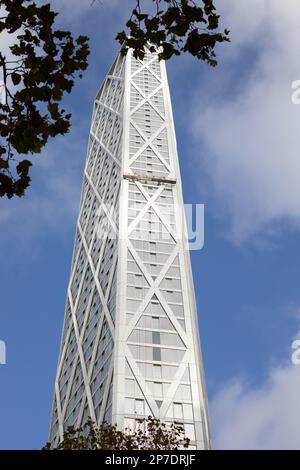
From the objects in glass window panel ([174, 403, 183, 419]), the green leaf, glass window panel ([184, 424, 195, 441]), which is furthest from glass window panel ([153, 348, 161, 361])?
the green leaf

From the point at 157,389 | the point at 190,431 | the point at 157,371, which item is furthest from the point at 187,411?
the point at 157,371

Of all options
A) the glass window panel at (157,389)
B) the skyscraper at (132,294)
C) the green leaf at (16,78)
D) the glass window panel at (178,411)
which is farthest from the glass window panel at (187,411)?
the green leaf at (16,78)

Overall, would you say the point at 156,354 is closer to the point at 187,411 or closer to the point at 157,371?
the point at 157,371

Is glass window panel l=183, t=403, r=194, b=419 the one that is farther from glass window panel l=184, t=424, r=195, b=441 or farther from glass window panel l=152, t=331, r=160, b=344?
glass window panel l=152, t=331, r=160, b=344

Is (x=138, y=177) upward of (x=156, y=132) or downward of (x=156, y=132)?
downward

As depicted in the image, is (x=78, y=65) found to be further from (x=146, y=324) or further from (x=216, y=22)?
(x=146, y=324)

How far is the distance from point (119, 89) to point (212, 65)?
3264 inches

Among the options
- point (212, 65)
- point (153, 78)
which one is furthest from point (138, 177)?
point (212, 65)

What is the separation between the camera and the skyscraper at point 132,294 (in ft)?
137

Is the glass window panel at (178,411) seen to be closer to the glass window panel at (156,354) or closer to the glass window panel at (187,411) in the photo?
the glass window panel at (187,411)

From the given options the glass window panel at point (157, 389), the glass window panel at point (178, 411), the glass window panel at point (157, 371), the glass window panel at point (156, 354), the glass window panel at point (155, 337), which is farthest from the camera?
the glass window panel at point (155, 337)

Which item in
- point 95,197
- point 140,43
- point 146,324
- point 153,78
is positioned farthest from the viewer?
point 153,78

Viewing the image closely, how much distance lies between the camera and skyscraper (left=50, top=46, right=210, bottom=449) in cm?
4175

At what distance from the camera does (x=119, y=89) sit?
8919 centimetres
